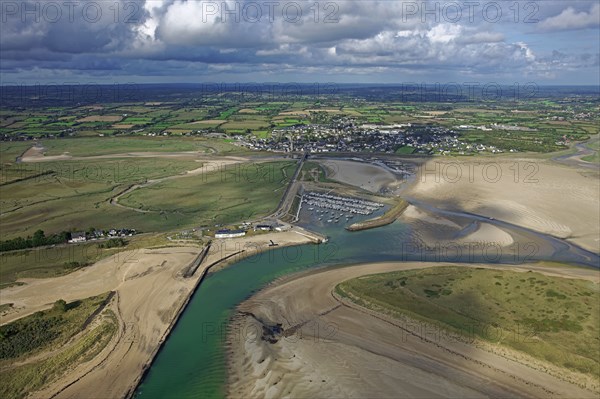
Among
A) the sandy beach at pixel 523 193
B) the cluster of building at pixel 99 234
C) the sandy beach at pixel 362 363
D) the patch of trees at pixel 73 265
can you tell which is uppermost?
the sandy beach at pixel 523 193

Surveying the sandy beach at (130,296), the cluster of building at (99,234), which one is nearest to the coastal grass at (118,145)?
the cluster of building at (99,234)

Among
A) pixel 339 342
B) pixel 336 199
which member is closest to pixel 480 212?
pixel 336 199

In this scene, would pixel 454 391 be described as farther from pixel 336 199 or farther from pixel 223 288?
pixel 336 199

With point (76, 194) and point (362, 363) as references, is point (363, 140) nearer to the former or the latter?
point (76, 194)

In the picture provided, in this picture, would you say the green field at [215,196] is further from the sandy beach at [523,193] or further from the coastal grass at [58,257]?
the sandy beach at [523,193]

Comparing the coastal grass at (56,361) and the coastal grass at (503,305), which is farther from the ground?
the coastal grass at (503,305)

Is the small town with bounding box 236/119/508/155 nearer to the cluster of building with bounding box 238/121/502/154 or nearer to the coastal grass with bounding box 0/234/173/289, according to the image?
the cluster of building with bounding box 238/121/502/154

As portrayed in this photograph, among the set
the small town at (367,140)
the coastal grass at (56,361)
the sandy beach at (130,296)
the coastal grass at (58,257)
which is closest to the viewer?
the coastal grass at (56,361)

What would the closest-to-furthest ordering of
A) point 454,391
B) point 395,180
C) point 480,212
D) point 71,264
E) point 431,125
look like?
point 454,391, point 71,264, point 480,212, point 395,180, point 431,125
